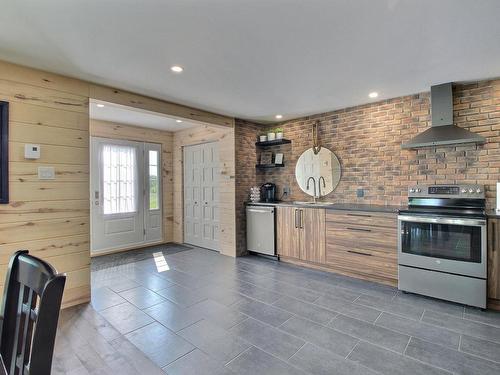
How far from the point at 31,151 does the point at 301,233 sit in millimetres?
3430

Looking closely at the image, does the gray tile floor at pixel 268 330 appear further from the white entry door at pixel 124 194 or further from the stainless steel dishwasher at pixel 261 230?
the white entry door at pixel 124 194

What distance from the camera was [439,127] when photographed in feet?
10.7

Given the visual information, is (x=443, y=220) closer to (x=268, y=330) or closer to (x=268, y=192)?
(x=268, y=330)

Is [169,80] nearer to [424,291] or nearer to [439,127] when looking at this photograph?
[439,127]

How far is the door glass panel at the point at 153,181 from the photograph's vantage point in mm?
5707

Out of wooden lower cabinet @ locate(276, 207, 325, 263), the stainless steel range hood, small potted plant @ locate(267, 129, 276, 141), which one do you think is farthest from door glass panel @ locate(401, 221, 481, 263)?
small potted plant @ locate(267, 129, 276, 141)

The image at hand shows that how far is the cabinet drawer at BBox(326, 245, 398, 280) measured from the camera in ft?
10.8

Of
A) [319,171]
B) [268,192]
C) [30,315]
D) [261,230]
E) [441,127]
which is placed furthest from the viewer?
[268,192]

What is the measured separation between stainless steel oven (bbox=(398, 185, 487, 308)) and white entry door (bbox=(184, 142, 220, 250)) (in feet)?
10.7

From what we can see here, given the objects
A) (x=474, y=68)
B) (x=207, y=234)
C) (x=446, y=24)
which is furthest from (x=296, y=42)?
(x=207, y=234)

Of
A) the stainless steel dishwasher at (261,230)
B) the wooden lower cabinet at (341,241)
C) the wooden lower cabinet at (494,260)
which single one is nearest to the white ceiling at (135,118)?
the stainless steel dishwasher at (261,230)

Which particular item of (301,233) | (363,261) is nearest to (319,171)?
(301,233)

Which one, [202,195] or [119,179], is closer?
[119,179]

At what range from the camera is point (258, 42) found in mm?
2201
